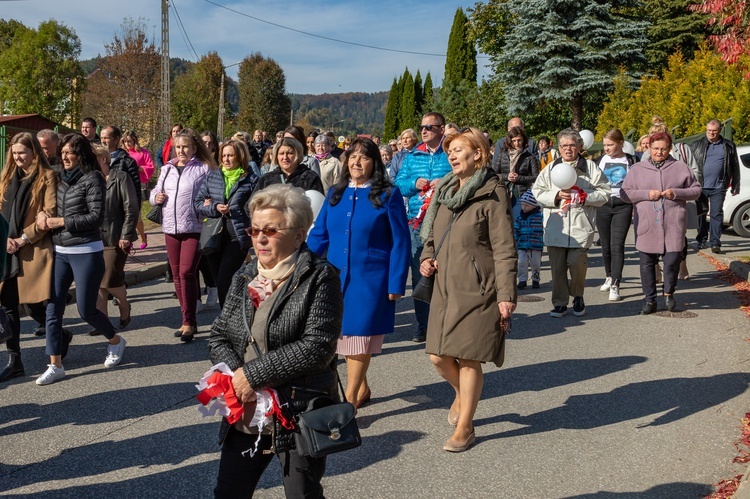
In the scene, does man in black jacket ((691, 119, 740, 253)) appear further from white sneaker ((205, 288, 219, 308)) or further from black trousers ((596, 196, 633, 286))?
white sneaker ((205, 288, 219, 308))

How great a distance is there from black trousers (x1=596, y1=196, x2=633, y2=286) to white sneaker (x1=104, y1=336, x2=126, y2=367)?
5994mm

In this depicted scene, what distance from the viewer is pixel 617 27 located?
124 ft

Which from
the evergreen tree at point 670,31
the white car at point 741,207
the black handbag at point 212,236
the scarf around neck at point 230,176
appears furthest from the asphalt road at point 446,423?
the evergreen tree at point 670,31

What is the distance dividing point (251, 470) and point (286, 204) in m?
1.05

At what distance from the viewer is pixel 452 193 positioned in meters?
5.12

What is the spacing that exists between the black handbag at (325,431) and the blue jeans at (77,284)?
404 cm

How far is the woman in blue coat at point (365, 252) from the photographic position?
5504mm

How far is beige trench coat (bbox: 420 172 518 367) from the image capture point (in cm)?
485

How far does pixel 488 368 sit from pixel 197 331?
3.07m

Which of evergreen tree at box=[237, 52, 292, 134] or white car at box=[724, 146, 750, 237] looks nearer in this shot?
white car at box=[724, 146, 750, 237]

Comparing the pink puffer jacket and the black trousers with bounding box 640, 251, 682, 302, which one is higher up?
the pink puffer jacket

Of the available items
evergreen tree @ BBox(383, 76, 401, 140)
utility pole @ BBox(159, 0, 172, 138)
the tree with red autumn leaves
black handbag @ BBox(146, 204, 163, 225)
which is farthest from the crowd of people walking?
evergreen tree @ BBox(383, 76, 401, 140)

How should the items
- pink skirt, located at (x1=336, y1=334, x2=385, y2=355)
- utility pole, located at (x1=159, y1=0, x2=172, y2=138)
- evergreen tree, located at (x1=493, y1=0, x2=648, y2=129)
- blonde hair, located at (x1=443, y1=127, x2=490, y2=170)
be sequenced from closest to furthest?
blonde hair, located at (x1=443, y1=127, x2=490, y2=170) → pink skirt, located at (x1=336, y1=334, x2=385, y2=355) → utility pole, located at (x1=159, y1=0, x2=172, y2=138) → evergreen tree, located at (x1=493, y1=0, x2=648, y2=129)

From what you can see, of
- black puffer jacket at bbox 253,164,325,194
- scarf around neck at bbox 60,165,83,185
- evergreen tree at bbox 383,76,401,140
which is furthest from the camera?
evergreen tree at bbox 383,76,401,140
